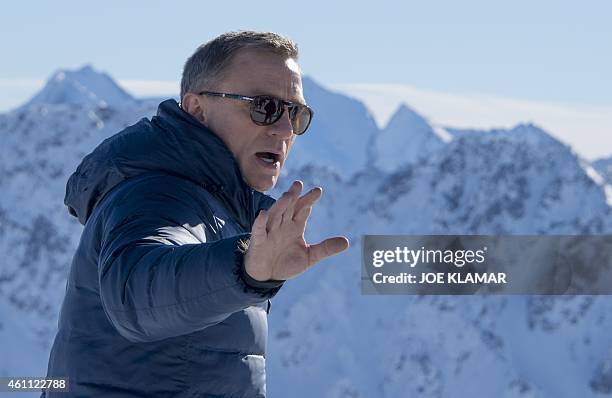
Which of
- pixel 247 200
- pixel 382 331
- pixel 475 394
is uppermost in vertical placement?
pixel 382 331

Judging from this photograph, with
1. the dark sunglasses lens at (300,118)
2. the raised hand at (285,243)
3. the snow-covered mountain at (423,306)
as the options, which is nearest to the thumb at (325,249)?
the raised hand at (285,243)

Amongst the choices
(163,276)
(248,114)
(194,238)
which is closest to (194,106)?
(248,114)

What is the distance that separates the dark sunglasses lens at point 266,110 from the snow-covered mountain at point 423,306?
165 meters

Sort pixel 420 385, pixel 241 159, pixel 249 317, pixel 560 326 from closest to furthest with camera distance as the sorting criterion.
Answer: pixel 249 317 → pixel 241 159 → pixel 560 326 → pixel 420 385

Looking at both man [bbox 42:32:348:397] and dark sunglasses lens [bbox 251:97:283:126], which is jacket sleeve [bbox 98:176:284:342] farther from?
dark sunglasses lens [bbox 251:97:283:126]

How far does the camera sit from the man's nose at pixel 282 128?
349 cm

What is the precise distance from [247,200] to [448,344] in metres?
182

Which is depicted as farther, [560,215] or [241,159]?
[560,215]

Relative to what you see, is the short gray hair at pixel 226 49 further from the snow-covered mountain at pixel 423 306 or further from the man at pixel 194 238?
the snow-covered mountain at pixel 423 306

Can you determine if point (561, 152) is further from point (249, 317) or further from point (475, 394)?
point (249, 317)

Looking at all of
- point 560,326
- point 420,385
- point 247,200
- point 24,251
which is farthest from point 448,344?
point 247,200

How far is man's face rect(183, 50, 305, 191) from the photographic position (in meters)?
3.47

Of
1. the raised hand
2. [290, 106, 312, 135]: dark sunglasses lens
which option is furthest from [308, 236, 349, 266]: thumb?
[290, 106, 312, 135]: dark sunglasses lens

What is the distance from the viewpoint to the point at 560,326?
171 m
